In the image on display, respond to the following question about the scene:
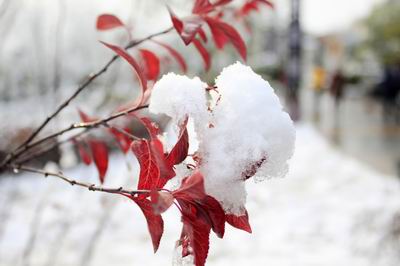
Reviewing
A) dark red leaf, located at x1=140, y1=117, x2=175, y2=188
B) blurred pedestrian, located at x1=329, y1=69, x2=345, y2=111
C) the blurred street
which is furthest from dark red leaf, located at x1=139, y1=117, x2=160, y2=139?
blurred pedestrian, located at x1=329, y1=69, x2=345, y2=111

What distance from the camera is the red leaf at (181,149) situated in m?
0.58

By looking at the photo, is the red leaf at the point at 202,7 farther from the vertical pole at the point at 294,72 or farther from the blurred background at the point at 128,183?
the vertical pole at the point at 294,72

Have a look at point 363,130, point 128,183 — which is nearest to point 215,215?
point 128,183

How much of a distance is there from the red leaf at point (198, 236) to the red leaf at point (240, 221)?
7 centimetres

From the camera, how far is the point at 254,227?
392cm

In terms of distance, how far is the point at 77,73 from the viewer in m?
9.20

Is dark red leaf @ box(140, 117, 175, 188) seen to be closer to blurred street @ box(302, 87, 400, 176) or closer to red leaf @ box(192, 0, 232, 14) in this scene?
red leaf @ box(192, 0, 232, 14)

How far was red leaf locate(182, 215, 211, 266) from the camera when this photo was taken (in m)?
0.59

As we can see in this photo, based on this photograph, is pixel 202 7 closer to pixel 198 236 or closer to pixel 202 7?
pixel 202 7

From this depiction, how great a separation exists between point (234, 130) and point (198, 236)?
0.13 meters

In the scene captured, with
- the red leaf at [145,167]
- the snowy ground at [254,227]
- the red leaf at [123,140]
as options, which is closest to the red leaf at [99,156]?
the red leaf at [123,140]

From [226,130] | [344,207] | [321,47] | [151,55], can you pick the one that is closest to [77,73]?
[344,207]

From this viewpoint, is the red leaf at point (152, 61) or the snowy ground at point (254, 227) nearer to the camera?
the red leaf at point (152, 61)

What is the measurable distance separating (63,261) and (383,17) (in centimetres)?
1849
